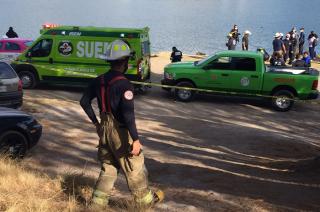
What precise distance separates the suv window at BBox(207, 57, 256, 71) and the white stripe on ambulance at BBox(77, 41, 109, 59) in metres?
3.55

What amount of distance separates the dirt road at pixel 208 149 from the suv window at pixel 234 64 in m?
1.26

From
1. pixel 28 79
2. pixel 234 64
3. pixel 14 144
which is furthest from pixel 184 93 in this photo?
pixel 14 144

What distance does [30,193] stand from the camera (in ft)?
17.6

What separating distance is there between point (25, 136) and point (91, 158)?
1207 millimetres

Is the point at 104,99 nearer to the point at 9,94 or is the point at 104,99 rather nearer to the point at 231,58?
the point at 9,94

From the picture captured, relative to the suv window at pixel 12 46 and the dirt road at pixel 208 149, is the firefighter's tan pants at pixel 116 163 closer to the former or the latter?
the dirt road at pixel 208 149

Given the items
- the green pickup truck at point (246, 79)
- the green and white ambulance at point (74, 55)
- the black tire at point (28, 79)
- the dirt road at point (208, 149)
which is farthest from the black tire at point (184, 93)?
the black tire at point (28, 79)

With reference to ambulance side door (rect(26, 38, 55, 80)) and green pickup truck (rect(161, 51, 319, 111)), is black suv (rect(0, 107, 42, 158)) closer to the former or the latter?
ambulance side door (rect(26, 38, 55, 80))

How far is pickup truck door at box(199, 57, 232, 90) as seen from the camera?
593 inches

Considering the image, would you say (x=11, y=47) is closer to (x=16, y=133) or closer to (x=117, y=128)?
(x=16, y=133)

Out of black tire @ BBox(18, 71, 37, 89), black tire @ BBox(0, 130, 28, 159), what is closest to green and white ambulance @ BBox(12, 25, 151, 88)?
black tire @ BBox(18, 71, 37, 89)

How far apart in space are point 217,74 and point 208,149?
5906 millimetres

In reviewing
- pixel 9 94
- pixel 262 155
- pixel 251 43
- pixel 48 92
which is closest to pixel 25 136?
pixel 9 94

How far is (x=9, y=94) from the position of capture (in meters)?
10.8
